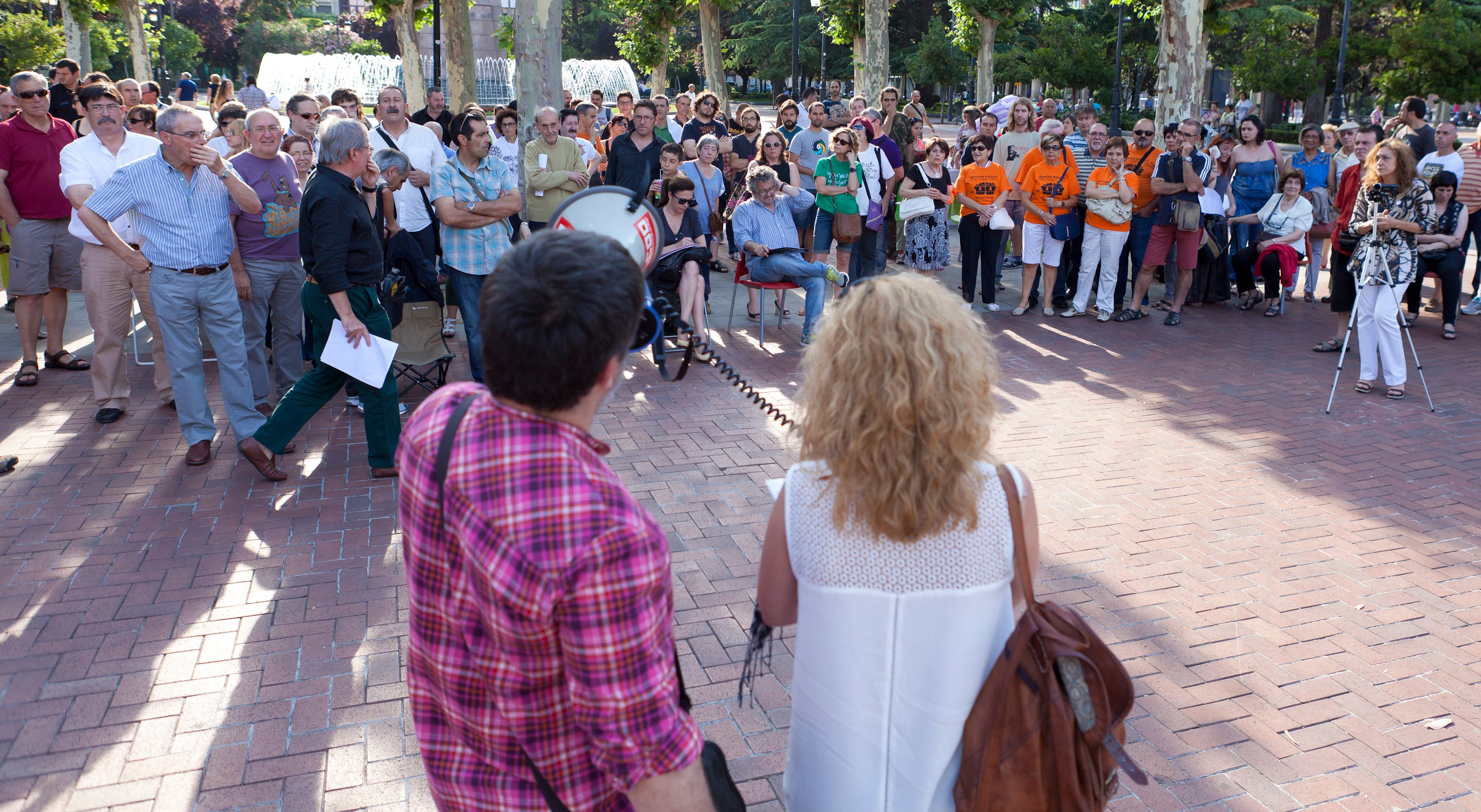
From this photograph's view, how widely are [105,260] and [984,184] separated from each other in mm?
7591

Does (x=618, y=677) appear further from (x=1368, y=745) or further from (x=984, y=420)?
(x=1368, y=745)

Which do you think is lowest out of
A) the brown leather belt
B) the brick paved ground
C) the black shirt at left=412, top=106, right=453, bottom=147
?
the brick paved ground

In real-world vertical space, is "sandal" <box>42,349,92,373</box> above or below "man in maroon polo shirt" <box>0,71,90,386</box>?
below

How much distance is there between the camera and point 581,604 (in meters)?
1.39

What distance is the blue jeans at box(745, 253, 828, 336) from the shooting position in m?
8.81

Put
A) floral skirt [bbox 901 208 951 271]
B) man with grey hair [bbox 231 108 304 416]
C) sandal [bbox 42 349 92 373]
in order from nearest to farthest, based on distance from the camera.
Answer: man with grey hair [bbox 231 108 304 416]
sandal [bbox 42 349 92 373]
floral skirt [bbox 901 208 951 271]

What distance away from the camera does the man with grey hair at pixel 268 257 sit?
628cm

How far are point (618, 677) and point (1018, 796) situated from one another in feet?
3.06

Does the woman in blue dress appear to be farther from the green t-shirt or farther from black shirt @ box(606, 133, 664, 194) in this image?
black shirt @ box(606, 133, 664, 194)

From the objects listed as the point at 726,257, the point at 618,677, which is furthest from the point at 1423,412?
the point at 726,257

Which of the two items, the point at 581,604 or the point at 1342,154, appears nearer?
the point at 581,604

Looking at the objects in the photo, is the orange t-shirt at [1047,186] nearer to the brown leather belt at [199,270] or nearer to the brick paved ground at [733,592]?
the brick paved ground at [733,592]

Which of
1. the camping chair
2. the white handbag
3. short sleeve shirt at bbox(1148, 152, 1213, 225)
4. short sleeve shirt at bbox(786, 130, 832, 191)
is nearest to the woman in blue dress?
short sleeve shirt at bbox(1148, 152, 1213, 225)

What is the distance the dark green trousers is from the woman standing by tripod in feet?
22.2
